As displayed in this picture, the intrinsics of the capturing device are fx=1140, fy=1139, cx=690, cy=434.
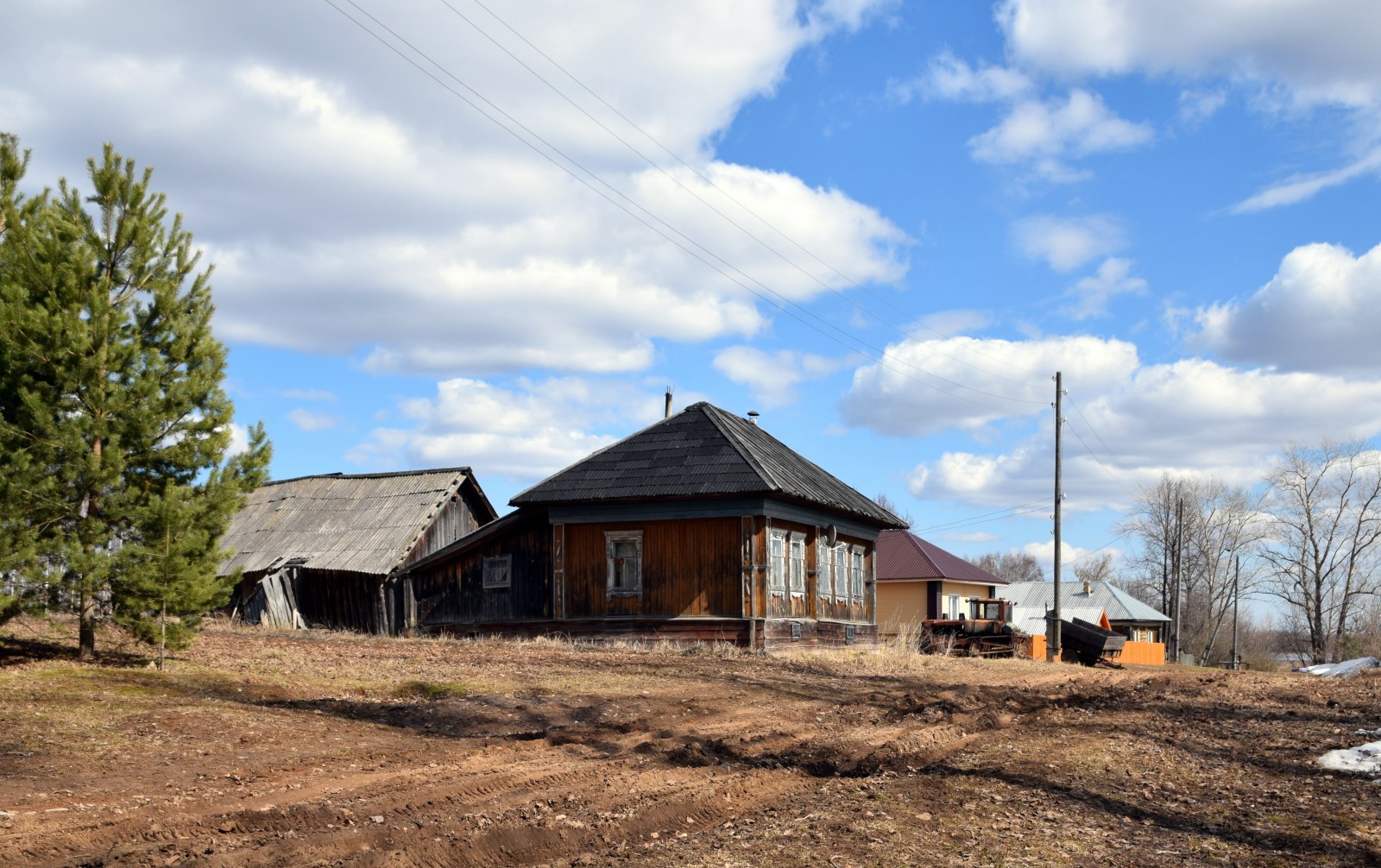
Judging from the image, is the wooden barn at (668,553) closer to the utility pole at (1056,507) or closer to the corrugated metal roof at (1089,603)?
the utility pole at (1056,507)

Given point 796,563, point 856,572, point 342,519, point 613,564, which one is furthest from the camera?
point 342,519

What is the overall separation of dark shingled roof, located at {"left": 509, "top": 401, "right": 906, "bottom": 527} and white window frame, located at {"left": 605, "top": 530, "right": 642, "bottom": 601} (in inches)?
38.4

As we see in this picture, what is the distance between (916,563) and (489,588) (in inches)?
986

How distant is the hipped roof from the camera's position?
3262 cm

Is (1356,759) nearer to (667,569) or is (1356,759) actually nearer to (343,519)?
(667,569)

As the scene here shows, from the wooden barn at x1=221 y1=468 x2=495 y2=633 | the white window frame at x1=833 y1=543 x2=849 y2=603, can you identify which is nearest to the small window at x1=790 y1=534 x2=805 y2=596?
the white window frame at x1=833 y1=543 x2=849 y2=603

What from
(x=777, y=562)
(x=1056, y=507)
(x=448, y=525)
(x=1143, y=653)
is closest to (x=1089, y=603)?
(x=1143, y=653)

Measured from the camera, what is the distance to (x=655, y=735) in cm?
1188

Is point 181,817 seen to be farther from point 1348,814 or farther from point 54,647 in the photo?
point 54,647

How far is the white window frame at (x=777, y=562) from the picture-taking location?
25516 millimetres

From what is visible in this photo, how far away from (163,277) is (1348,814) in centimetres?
1477

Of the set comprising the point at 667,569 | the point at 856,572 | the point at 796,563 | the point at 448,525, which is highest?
the point at 448,525

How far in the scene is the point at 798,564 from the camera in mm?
27156

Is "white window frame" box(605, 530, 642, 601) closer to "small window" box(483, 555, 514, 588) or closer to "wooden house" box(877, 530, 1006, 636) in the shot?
"small window" box(483, 555, 514, 588)
